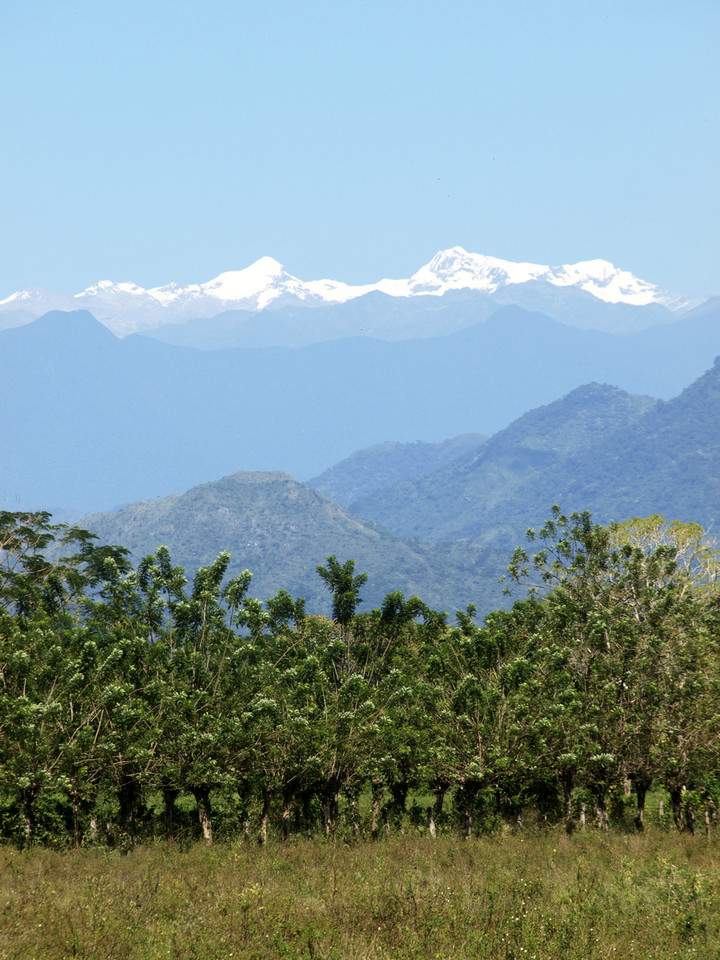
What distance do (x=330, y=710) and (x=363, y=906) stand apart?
9276 mm

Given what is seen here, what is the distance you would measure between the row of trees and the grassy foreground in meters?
3.47

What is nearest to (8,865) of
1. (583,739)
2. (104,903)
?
(104,903)

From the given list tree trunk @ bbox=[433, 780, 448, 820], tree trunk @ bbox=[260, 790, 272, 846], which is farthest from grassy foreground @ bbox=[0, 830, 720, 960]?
tree trunk @ bbox=[433, 780, 448, 820]

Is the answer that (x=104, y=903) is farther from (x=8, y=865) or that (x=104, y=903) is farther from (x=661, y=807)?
(x=661, y=807)

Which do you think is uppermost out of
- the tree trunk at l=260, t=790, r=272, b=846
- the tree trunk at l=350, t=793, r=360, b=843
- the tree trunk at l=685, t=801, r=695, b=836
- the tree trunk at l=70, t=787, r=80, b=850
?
the tree trunk at l=70, t=787, r=80, b=850

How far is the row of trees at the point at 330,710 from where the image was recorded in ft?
89.3

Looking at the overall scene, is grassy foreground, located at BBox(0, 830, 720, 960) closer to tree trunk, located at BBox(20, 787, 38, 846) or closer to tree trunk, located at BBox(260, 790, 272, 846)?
tree trunk, located at BBox(20, 787, 38, 846)

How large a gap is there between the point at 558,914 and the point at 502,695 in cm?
956

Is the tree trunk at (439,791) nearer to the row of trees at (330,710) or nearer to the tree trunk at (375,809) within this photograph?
the row of trees at (330,710)

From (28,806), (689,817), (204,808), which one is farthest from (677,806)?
(28,806)

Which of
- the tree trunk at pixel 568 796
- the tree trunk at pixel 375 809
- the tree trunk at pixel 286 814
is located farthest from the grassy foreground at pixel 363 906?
the tree trunk at pixel 375 809

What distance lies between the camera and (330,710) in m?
29.2

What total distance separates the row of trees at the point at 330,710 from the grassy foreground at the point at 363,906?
11.4 ft

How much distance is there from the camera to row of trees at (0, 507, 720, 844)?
27219mm
